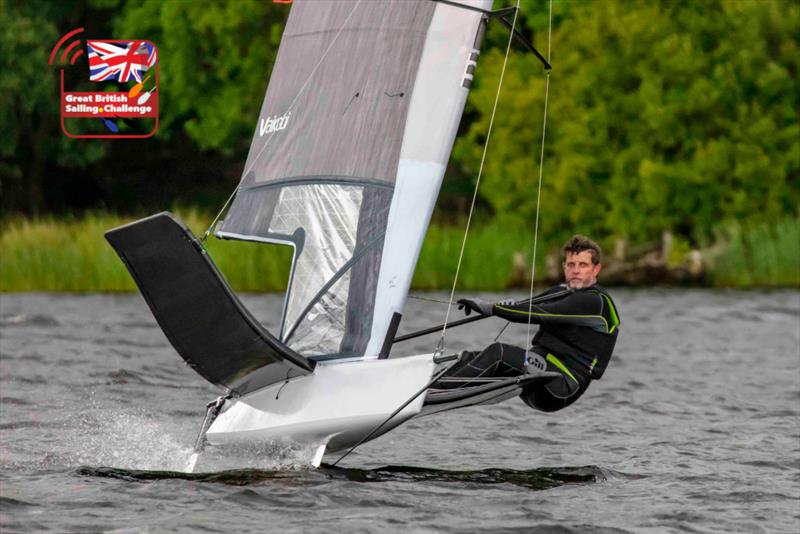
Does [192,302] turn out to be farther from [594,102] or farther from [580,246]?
[594,102]

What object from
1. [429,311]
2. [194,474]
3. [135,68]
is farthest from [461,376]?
[429,311]

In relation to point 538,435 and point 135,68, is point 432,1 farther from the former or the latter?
point 135,68

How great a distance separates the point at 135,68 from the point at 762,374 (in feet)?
26.9

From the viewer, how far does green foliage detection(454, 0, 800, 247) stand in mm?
30922

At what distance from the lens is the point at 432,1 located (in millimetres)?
9898

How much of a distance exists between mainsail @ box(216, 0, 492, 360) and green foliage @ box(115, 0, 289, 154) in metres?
28.1

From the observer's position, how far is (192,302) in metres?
8.62

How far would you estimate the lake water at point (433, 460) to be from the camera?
8.30 m

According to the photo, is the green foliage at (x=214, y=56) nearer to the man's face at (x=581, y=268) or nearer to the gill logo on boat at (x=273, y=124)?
the gill logo on boat at (x=273, y=124)

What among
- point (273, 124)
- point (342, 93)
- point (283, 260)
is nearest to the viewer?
point (342, 93)

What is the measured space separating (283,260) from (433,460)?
52.5 feet

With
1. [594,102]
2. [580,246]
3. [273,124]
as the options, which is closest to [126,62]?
[273,124]

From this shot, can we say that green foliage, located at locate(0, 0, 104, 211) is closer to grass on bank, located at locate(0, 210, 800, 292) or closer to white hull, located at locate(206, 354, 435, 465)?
grass on bank, located at locate(0, 210, 800, 292)

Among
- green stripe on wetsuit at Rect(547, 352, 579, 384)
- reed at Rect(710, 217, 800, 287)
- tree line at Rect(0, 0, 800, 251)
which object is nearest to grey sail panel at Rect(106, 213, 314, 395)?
green stripe on wetsuit at Rect(547, 352, 579, 384)
